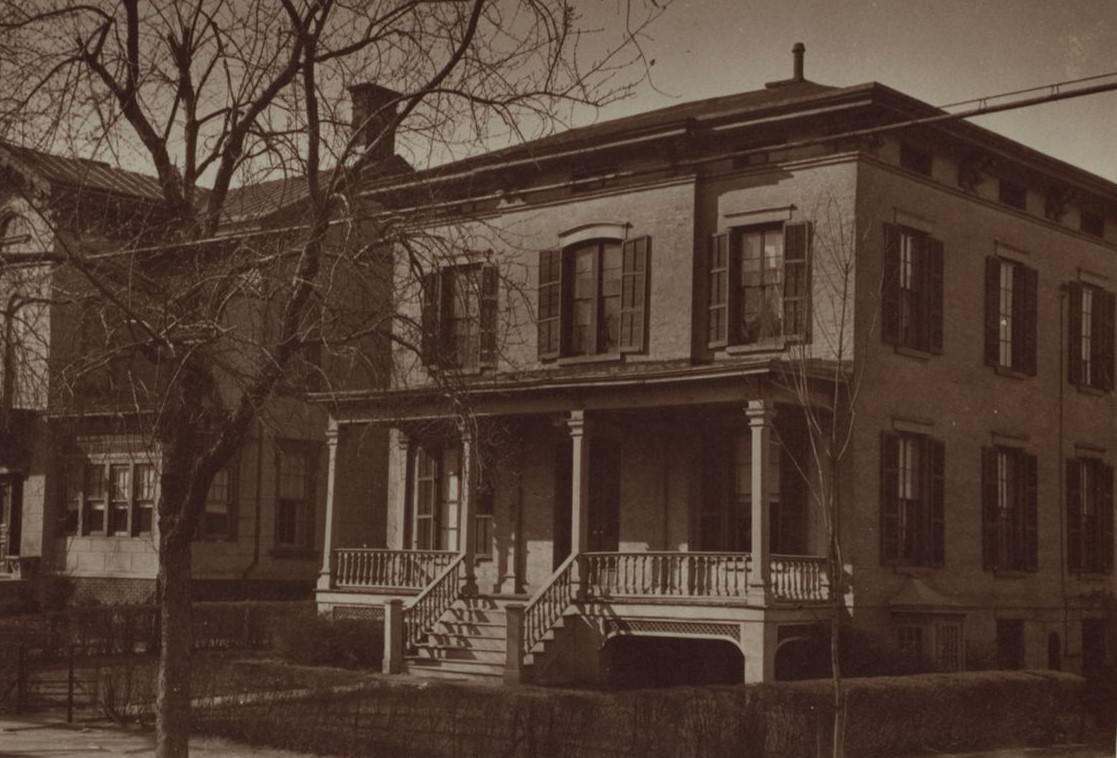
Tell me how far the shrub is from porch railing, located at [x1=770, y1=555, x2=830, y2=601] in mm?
7240

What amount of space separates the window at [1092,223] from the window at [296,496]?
18156mm

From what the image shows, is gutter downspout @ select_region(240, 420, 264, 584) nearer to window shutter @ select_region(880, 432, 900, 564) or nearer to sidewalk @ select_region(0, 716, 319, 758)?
sidewalk @ select_region(0, 716, 319, 758)

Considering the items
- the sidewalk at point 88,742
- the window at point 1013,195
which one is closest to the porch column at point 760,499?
the sidewalk at point 88,742

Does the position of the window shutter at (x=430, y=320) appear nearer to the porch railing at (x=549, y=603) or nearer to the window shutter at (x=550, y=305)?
the porch railing at (x=549, y=603)

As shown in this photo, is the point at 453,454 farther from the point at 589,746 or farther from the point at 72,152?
the point at 72,152

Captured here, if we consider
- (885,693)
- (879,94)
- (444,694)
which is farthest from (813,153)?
(444,694)

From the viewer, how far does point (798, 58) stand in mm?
28391

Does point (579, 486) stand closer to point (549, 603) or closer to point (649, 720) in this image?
point (549, 603)

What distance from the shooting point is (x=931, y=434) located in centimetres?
2567

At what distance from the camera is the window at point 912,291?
974 inches

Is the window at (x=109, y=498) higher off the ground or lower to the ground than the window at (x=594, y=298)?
lower

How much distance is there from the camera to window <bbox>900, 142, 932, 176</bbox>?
2525 centimetres

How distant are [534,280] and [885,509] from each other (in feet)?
25.6

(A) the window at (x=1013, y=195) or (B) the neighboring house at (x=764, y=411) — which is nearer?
(B) the neighboring house at (x=764, y=411)
